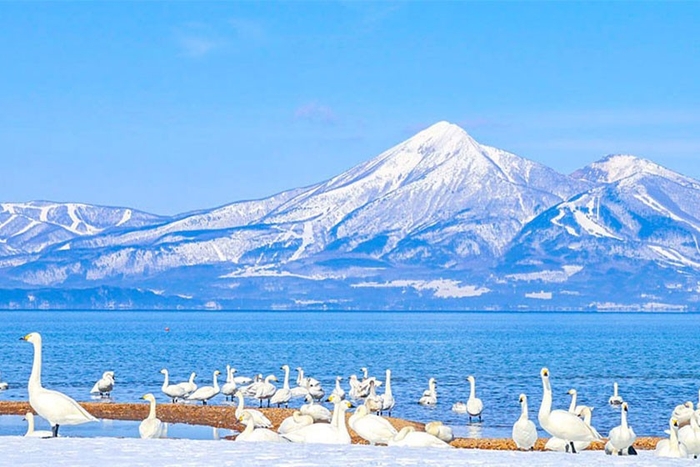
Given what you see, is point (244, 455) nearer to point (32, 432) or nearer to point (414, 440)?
point (414, 440)

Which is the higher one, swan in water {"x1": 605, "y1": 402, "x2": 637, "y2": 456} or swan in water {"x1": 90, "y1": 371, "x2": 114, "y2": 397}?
swan in water {"x1": 605, "y1": 402, "x2": 637, "y2": 456}

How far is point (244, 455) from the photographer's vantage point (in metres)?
21.0

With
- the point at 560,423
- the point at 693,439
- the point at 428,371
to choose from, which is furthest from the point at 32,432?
the point at 428,371

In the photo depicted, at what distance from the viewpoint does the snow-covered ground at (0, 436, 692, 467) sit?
19.9 m

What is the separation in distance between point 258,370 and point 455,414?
3551cm

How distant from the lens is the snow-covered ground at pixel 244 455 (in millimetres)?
19938

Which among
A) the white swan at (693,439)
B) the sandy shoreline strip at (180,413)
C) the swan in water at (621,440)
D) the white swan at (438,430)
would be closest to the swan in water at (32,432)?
the white swan at (438,430)

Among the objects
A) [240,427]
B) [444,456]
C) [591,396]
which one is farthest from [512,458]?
[591,396]

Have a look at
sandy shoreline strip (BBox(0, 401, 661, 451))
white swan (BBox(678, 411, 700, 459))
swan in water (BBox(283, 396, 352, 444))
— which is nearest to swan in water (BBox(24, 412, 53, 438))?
swan in water (BBox(283, 396, 352, 444))

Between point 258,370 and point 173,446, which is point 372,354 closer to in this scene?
point 258,370

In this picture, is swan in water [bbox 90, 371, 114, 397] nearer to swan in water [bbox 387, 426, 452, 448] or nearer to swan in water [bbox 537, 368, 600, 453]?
swan in water [bbox 387, 426, 452, 448]

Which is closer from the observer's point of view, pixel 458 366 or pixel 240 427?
pixel 240 427

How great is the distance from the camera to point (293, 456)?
20766 millimetres

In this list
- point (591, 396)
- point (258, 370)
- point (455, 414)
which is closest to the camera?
point (455, 414)
